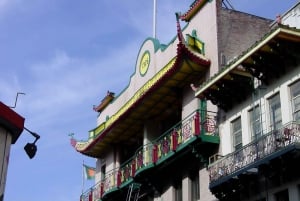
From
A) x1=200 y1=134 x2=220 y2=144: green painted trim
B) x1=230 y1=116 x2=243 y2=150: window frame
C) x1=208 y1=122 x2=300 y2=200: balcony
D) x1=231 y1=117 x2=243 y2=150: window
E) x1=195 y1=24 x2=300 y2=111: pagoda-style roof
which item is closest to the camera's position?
x1=208 y1=122 x2=300 y2=200: balcony

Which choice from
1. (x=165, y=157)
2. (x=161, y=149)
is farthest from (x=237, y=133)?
(x=161, y=149)

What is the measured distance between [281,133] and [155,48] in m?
15.6

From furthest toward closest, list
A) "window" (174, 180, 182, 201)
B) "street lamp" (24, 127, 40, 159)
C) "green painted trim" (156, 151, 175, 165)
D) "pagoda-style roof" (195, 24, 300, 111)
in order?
"window" (174, 180, 182, 201), "green painted trim" (156, 151, 175, 165), "pagoda-style roof" (195, 24, 300, 111), "street lamp" (24, 127, 40, 159)

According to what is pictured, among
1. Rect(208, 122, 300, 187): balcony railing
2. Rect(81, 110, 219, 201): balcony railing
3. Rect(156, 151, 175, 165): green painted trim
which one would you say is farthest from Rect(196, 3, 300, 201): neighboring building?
Rect(156, 151, 175, 165): green painted trim

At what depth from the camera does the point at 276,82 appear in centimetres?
2573

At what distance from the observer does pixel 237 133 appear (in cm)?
2780

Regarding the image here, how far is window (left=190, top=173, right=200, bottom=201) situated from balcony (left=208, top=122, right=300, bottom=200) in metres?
3.61

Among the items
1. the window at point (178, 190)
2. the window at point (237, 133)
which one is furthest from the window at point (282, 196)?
the window at point (178, 190)

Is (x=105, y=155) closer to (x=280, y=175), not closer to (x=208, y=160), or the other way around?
(x=208, y=160)

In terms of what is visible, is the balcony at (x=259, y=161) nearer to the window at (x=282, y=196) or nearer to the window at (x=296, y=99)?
the window at (x=282, y=196)

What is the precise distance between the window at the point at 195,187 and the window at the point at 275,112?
694 cm

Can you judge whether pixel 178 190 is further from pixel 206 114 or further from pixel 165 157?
pixel 206 114

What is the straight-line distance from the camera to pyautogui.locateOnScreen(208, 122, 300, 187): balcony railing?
2281cm

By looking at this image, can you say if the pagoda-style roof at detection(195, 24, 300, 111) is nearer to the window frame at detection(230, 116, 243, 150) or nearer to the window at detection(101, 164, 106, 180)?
the window frame at detection(230, 116, 243, 150)
